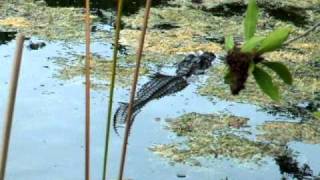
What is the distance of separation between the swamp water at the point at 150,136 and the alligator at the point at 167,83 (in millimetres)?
33

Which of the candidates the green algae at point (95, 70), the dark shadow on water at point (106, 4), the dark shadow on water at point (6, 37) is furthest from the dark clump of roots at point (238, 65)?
the dark shadow on water at point (106, 4)

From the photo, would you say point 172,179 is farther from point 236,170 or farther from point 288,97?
point 288,97

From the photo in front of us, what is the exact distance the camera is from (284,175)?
6.65ft

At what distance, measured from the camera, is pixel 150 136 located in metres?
2.22

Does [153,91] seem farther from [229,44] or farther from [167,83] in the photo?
[229,44]

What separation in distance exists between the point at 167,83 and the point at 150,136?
1.47 feet

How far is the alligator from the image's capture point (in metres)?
2.35

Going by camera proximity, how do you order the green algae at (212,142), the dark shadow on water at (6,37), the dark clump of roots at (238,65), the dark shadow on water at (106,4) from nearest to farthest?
the dark clump of roots at (238,65)
the green algae at (212,142)
the dark shadow on water at (6,37)
the dark shadow on water at (106,4)

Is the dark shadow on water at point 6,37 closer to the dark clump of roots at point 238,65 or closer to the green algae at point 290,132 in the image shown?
the green algae at point 290,132

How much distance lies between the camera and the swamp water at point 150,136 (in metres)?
→ 2.01

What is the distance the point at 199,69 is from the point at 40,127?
84 centimetres

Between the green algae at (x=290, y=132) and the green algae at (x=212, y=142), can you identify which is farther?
the green algae at (x=290, y=132)

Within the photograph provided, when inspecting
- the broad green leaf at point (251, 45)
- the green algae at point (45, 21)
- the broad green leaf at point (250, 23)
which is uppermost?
the broad green leaf at point (250, 23)

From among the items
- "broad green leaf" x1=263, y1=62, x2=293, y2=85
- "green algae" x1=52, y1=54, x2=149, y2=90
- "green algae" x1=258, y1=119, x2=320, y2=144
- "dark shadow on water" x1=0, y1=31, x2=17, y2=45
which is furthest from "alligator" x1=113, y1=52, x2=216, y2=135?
"broad green leaf" x1=263, y1=62, x2=293, y2=85
